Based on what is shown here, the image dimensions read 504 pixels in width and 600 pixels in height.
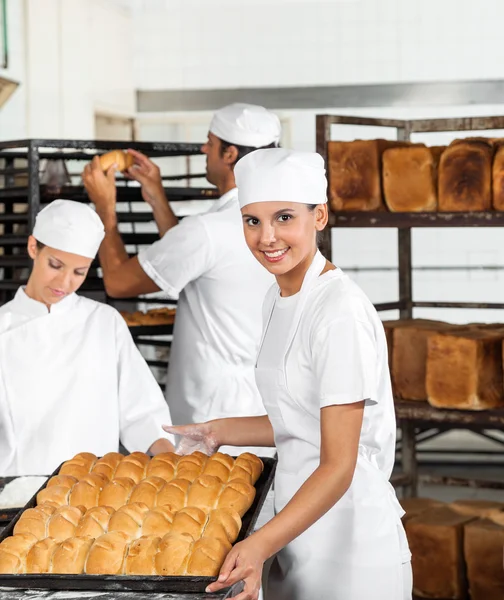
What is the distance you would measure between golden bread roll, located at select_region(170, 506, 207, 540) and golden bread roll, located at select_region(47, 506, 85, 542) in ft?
0.56

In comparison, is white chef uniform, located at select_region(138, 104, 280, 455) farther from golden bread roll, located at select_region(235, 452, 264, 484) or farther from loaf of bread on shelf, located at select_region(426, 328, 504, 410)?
golden bread roll, located at select_region(235, 452, 264, 484)

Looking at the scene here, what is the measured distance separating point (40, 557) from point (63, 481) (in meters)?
0.29

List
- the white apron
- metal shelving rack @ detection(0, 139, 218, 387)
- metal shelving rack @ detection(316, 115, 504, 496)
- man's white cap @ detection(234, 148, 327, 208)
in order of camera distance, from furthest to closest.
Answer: metal shelving rack @ detection(316, 115, 504, 496) < metal shelving rack @ detection(0, 139, 218, 387) < the white apron < man's white cap @ detection(234, 148, 327, 208)

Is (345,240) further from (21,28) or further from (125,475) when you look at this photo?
(125,475)

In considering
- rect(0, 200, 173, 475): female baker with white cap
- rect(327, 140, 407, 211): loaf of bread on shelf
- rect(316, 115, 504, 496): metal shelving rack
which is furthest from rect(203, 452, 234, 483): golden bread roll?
rect(327, 140, 407, 211): loaf of bread on shelf

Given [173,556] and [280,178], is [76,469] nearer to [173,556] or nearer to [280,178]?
[173,556]

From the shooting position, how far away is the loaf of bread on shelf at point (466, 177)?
3.44m

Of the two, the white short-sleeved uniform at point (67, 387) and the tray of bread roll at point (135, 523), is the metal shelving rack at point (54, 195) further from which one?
the tray of bread roll at point (135, 523)

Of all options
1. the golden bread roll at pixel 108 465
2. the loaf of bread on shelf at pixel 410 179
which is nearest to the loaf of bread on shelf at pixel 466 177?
the loaf of bread on shelf at pixel 410 179

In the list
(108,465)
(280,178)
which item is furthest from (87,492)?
(280,178)

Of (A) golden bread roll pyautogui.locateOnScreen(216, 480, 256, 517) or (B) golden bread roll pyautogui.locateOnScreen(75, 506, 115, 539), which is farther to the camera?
(A) golden bread roll pyautogui.locateOnScreen(216, 480, 256, 517)

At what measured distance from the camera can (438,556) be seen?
3709mm

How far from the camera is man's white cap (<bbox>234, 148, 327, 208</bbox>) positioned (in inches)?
66.0

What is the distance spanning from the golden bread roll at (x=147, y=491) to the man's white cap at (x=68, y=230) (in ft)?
2.91
